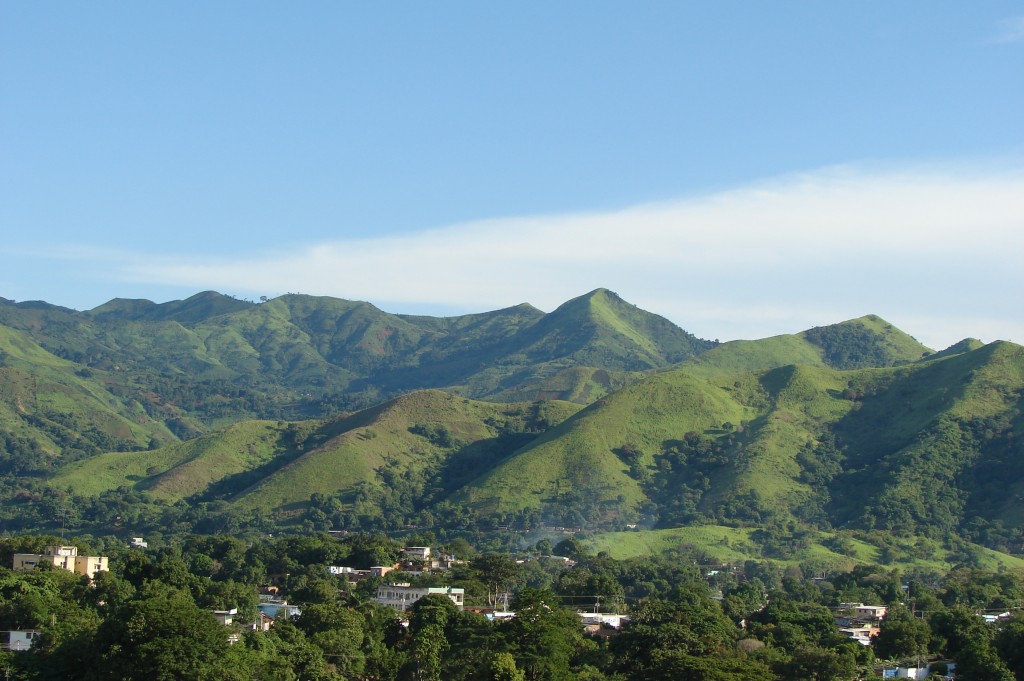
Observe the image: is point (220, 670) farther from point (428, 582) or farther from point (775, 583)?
point (775, 583)

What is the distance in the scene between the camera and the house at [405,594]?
106 metres

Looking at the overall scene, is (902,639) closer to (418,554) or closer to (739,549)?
(418,554)

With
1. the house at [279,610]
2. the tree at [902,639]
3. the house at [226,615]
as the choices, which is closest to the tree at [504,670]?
the house at [226,615]

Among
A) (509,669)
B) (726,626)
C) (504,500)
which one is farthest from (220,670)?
(504,500)

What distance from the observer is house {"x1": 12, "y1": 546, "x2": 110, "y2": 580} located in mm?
99375

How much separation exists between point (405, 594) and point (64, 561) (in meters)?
22.8

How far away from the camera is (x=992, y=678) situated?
81.4 m

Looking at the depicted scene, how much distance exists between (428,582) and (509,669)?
46424 millimetres

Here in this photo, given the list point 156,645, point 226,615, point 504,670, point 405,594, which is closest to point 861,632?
point 405,594

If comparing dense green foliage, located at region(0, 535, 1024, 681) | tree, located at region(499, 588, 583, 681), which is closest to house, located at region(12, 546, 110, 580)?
dense green foliage, located at region(0, 535, 1024, 681)

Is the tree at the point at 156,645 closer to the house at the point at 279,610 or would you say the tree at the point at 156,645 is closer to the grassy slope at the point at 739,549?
the house at the point at 279,610

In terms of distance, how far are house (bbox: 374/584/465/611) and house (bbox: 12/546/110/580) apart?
1882cm

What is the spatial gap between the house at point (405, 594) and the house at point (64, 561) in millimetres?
18825

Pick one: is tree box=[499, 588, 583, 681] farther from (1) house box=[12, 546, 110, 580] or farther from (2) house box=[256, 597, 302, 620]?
(1) house box=[12, 546, 110, 580]
